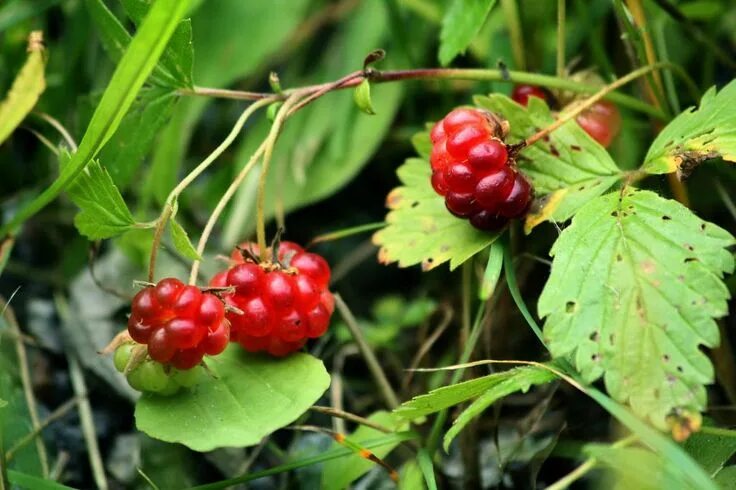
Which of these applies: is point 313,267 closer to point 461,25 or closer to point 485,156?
point 485,156

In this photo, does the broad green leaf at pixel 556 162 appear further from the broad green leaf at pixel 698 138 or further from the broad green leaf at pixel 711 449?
the broad green leaf at pixel 711 449

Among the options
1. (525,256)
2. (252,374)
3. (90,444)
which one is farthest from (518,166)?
(90,444)

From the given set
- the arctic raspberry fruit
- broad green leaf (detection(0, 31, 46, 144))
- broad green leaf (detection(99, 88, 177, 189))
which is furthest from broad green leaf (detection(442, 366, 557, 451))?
broad green leaf (detection(0, 31, 46, 144))

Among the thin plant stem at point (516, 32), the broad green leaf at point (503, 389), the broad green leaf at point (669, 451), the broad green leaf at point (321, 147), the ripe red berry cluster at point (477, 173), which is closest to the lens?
the broad green leaf at point (669, 451)

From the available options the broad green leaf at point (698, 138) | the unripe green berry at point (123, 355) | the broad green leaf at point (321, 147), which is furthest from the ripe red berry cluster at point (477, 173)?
the broad green leaf at point (321, 147)

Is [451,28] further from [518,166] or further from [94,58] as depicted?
[94,58]

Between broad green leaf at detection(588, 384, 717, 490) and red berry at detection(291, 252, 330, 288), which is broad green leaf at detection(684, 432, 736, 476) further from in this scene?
red berry at detection(291, 252, 330, 288)
